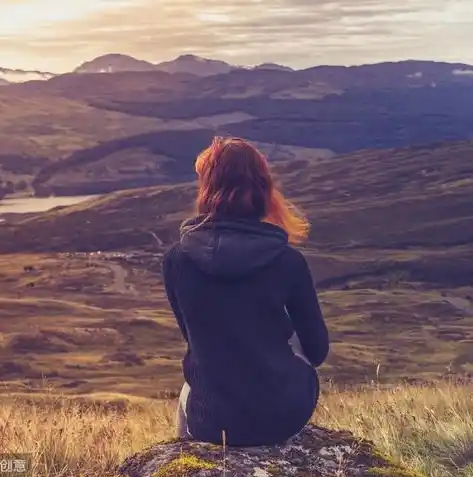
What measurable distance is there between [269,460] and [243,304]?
2.26 ft

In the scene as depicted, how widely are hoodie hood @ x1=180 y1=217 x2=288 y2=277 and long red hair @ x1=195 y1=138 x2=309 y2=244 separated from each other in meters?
0.07

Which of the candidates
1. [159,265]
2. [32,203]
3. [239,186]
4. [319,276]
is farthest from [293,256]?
[32,203]

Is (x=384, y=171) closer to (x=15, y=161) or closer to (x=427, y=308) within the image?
(x=427, y=308)

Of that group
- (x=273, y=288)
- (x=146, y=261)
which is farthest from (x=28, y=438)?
(x=146, y=261)

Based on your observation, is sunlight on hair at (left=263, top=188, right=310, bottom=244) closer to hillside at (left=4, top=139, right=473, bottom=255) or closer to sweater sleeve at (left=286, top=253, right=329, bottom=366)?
sweater sleeve at (left=286, top=253, right=329, bottom=366)

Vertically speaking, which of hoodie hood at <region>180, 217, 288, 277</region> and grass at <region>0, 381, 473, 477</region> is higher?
hoodie hood at <region>180, 217, 288, 277</region>

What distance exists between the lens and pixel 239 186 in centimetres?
406

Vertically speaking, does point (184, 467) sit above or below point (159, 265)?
above

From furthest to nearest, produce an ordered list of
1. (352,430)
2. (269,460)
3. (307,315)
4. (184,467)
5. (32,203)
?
(32,203) → (352,430) → (307,315) → (269,460) → (184,467)

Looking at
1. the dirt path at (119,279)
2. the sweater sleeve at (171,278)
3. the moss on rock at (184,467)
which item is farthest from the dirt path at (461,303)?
the moss on rock at (184,467)

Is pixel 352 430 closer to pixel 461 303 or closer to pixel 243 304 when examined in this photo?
pixel 243 304

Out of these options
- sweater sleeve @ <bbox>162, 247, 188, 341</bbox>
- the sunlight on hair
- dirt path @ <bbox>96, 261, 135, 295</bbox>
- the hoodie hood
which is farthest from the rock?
dirt path @ <bbox>96, 261, 135, 295</bbox>

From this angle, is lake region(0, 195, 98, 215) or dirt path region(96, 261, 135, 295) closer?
dirt path region(96, 261, 135, 295)

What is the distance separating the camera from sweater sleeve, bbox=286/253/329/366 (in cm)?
392
